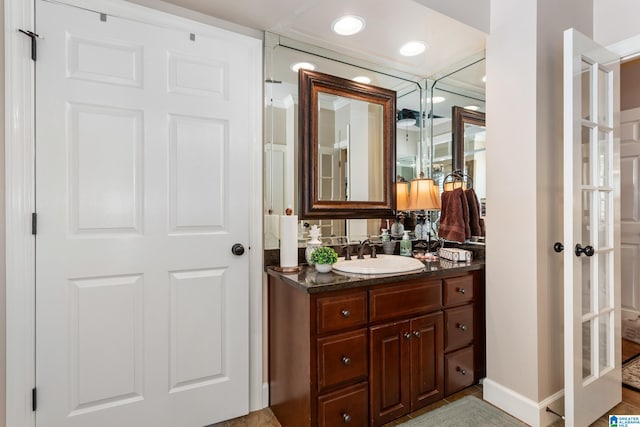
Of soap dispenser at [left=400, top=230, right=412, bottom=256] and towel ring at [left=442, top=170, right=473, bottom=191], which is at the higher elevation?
towel ring at [left=442, top=170, right=473, bottom=191]

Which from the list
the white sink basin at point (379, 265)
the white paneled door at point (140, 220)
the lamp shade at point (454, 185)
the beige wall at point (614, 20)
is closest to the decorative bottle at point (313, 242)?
the white sink basin at point (379, 265)

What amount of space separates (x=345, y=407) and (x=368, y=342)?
1.06ft

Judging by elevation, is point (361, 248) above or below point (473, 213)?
below

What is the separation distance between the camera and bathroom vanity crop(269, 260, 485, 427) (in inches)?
62.0

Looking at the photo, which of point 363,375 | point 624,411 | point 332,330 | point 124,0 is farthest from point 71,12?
point 624,411

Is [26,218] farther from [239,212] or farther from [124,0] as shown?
[124,0]

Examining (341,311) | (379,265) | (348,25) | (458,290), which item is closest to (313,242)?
(379,265)

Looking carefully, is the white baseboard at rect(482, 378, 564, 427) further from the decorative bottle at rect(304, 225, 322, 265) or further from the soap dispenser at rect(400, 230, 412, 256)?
the decorative bottle at rect(304, 225, 322, 265)

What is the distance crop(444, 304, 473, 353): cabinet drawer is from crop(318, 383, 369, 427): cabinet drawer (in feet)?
2.09

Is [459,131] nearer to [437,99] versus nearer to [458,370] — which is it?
[437,99]

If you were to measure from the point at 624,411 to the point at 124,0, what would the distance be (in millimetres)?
3480

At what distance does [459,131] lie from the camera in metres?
2.53

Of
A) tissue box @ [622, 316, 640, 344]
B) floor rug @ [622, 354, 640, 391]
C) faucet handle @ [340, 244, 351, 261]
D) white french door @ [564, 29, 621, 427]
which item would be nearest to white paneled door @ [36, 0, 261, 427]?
faucet handle @ [340, 244, 351, 261]

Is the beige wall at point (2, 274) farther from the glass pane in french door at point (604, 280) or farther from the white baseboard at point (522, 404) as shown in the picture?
the glass pane in french door at point (604, 280)
